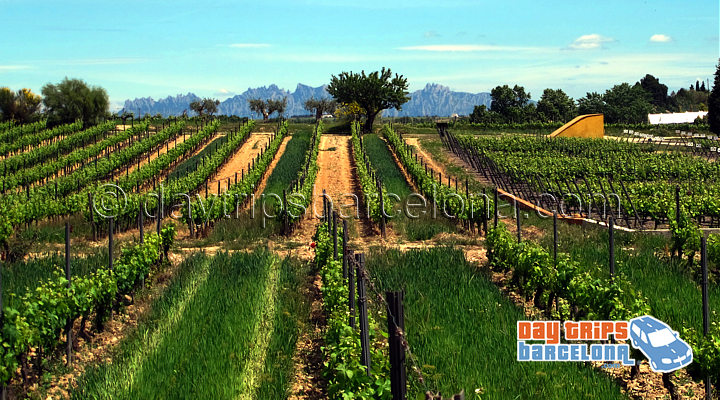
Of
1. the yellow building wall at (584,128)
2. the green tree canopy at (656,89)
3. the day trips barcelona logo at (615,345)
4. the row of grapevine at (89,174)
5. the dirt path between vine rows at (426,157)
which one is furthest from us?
the green tree canopy at (656,89)

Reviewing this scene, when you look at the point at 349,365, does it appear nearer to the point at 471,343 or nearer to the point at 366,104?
the point at 471,343

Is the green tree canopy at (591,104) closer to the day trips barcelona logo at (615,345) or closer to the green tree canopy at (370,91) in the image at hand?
the green tree canopy at (370,91)

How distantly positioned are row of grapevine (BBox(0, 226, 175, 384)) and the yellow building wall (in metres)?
46.2

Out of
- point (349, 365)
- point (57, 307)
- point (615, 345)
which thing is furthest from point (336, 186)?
point (349, 365)

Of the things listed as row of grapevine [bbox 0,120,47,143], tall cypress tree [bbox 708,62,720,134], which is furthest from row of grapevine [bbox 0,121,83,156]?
tall cypress tree [bbox 708,62,720,134]

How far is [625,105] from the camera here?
93.0 meters

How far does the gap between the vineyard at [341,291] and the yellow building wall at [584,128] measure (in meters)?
25.9

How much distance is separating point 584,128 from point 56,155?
132ft

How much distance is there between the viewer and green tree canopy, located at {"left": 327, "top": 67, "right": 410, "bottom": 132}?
180 feet

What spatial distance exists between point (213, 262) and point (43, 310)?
5.87 metres

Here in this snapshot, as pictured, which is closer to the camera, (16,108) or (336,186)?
(336,186)

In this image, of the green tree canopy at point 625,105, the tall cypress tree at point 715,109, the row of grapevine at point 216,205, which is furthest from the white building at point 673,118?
the row of grapevine at point 216,205

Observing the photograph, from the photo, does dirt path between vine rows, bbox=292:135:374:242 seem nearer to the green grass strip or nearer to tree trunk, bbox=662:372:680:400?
the green grass strip

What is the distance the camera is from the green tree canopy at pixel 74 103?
56.8m
